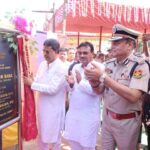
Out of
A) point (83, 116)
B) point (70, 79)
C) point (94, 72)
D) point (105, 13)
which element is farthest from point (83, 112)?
point (105, 13)

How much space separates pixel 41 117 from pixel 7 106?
1415 mm

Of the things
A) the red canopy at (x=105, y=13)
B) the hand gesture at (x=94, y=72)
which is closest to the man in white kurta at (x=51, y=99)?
the hand gesture at (x=94, y=72)

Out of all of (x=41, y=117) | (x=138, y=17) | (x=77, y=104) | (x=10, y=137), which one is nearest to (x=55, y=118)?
(x=41, y=117)

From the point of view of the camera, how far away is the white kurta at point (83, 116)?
3674mm

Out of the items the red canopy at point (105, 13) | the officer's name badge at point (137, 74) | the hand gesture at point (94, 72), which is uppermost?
the red canopy at point (105, 13)

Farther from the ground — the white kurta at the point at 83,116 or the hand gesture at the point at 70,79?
the hand gesture at the point at 70,79

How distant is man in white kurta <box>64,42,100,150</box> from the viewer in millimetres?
3676

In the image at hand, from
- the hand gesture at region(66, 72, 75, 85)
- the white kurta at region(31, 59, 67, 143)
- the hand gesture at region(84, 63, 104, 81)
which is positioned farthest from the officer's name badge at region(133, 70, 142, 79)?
the white kurta at region(31, 59, 67, 143)

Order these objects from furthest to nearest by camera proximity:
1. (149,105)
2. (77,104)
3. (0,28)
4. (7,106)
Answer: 1. (77,104)
2. (149,105)
3. (7,106)
4. (0,28)

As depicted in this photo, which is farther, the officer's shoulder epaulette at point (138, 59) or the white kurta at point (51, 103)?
the white kurta at point (51, 103)

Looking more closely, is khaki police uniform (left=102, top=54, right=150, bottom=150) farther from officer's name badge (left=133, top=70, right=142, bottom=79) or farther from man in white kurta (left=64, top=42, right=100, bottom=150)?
man in white kurta (left=64, top=42, right=100, bottom=150)

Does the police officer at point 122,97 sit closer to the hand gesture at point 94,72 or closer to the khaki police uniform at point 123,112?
the khaki police uniform at point 123,112

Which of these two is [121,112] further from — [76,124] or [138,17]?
[138,17]

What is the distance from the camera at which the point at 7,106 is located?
2.64m
